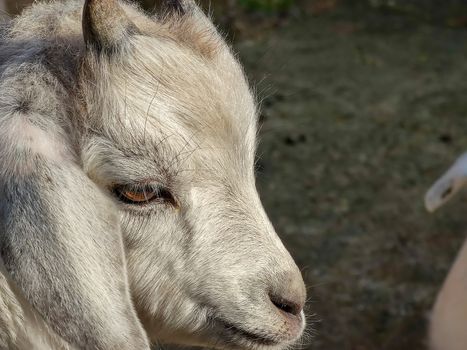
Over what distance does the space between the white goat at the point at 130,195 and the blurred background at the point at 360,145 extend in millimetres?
1513

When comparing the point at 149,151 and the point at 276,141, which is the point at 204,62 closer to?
the point at 149,151

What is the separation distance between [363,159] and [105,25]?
13.4ft

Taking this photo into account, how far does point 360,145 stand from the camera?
22.9 feet

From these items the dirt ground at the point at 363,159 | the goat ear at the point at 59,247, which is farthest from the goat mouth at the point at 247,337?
the dirt ground at the point at 363,159

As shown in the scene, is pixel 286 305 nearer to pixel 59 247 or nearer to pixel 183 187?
pixel 183 187

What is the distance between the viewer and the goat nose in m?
3.06

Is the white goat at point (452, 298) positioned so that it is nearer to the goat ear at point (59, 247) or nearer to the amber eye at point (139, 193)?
the amber eye at point (139, 193)

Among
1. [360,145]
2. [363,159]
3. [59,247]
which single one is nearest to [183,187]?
[59,247]

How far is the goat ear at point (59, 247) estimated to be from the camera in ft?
8.66

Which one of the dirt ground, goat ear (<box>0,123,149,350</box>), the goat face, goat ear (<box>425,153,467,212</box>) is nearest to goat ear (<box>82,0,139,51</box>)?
the goat face

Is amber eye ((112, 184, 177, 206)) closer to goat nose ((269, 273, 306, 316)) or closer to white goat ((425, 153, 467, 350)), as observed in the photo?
goat nose ((269, 273, 306, 316))

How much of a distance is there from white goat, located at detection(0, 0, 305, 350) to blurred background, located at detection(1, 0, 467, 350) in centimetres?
151

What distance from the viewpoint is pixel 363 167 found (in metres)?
6.74

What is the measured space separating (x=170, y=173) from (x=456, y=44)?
19.4 ft
